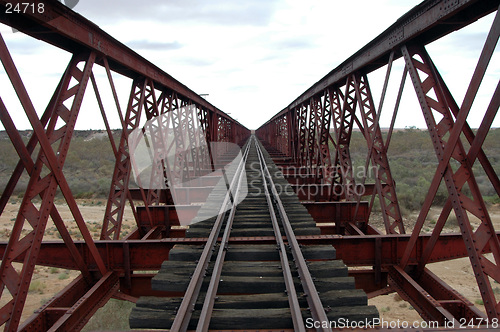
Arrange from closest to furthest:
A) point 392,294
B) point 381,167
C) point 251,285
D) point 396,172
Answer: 1. point 251,285
2. point 381,167
3. point 392,294
4. point 396,172

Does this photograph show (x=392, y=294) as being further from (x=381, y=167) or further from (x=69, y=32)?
(x=69, y=32)

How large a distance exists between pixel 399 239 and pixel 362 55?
386 cm

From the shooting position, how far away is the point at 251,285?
428 centimetres

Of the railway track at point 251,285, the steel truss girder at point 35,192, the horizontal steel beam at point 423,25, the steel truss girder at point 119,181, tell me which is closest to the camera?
the railway track at point 251,285

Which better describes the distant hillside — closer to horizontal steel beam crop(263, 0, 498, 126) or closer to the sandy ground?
the sandy ground

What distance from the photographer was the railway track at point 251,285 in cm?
349

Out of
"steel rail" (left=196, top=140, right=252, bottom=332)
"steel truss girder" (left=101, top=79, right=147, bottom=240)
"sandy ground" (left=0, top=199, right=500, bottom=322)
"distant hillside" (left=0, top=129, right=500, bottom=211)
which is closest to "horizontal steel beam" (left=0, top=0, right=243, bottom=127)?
"steel truss girder" (left=101, top=79, right=147, bottom=240)

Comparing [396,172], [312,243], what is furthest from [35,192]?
[396,172]

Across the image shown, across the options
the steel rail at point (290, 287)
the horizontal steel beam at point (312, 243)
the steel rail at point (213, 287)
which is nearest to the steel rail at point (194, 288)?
the steel rail at point (213, 287)

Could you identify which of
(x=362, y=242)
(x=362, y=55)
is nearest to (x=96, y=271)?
(x=362, y=242)

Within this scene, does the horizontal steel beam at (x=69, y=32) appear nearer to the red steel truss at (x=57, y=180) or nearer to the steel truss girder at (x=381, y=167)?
the red steel truss at (x=57, y=180)

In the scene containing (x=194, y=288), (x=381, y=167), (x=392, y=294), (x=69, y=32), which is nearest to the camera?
(x=194, y=288)

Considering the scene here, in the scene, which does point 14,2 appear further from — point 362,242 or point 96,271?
point 362,242

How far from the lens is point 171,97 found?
10.8 metres
